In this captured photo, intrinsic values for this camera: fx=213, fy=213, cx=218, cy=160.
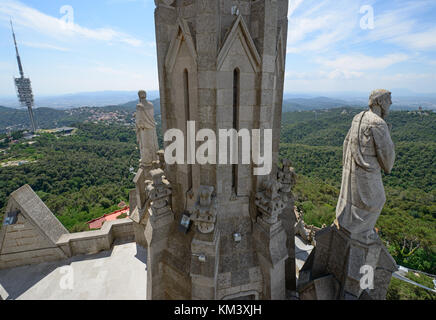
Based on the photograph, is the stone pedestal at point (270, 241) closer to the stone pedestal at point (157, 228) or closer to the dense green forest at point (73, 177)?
the stone pedestal at point (157, 228)

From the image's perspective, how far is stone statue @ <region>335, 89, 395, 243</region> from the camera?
14.9 ft

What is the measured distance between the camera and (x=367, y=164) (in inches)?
183

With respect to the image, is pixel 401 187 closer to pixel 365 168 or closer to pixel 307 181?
pixel 307 181

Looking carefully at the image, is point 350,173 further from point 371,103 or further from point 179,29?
point 179,29

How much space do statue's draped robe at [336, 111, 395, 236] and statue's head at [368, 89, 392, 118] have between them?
21cm

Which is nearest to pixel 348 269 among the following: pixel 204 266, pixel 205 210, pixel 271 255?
pixel 271 255

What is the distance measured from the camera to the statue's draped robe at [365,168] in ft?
14.9

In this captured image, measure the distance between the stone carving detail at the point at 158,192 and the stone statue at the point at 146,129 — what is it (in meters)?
4.34

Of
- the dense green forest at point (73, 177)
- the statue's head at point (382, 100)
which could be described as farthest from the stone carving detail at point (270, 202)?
the dense green forest at point (73, 177)

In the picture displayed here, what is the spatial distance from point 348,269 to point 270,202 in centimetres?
231

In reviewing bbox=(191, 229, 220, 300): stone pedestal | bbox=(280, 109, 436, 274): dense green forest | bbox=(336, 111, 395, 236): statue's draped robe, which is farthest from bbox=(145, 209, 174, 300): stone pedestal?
bbox=(280, 109, 436, 274): dense green forest

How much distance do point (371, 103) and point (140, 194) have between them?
924cm
